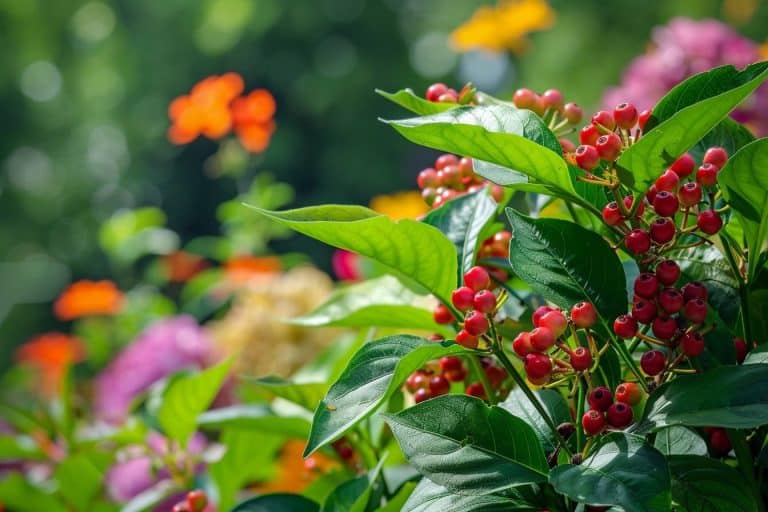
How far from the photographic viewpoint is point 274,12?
8125 mm

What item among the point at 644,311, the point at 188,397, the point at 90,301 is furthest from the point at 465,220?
the point at 90,301

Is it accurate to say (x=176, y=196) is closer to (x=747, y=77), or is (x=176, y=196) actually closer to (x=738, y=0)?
(x=738, y=0)

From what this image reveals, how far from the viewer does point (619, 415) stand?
1.20ft

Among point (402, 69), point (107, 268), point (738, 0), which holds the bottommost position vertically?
point (107, 268)

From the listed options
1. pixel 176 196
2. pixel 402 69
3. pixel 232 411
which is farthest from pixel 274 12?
pixel 232 411

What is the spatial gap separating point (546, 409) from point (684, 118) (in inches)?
6.0

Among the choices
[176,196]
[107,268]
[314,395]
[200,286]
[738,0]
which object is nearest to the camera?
[314,395]

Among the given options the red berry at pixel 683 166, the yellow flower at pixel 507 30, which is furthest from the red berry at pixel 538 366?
the yellow flower at pixel 507 30

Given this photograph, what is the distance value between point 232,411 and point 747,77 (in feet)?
1.33

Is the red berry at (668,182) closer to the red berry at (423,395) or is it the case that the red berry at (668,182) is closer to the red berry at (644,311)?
the red berry at (644,311)

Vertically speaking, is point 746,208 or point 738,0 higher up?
point 746,208

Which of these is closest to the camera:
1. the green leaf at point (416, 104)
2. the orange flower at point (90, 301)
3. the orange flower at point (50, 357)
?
the green leaf at point (416, 104)

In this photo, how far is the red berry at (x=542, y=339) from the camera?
1.19 feet

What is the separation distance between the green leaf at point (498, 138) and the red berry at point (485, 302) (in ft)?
0.18
